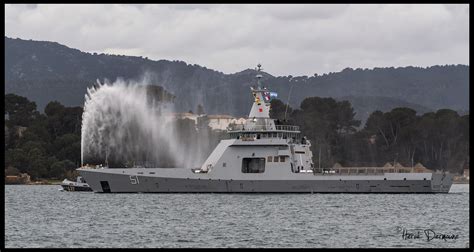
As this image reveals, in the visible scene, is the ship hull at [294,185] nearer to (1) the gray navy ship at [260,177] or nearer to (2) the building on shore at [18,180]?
(1) the gray navy ship at [260,177]

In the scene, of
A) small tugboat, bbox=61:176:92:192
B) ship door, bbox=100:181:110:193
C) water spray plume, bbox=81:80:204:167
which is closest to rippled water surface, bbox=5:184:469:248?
ship door, bbox=100:181:110:193

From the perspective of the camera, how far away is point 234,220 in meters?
51.9

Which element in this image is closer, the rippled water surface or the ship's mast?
the rippled water surface

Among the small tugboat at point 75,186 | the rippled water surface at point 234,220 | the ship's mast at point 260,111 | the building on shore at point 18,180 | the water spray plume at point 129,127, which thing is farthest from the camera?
the building on shore at point 18,180

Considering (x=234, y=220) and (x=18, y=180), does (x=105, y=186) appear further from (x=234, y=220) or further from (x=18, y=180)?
(x=18, y=180)

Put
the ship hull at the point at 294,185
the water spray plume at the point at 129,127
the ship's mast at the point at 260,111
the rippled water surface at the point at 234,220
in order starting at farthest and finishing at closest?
the water spray plume at the point at 129,127 < the ship's mast at the point at 260,111 < the ship hull at the point at 294,185 < the rippled water surface at the point at 234,220

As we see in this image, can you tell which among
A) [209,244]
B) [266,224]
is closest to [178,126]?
[266,224]

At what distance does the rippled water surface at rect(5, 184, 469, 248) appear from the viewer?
1655 inches

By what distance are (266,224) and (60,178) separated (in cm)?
7340

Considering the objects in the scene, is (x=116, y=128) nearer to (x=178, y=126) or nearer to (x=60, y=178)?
(x=178, y=126)

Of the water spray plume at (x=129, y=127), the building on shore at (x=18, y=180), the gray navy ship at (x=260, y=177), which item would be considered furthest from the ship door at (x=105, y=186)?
the building on shore at (x=18, y=180)

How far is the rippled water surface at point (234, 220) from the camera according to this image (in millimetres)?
42031

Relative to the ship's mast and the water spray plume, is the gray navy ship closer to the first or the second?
the ship's mast

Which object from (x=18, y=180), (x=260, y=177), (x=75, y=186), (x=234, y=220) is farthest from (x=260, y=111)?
(x=18, y=180)
